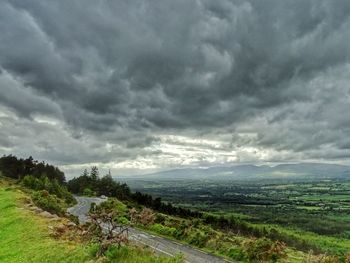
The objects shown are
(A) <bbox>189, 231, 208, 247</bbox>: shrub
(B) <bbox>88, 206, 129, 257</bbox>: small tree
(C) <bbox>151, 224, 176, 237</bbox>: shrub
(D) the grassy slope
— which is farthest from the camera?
(C) <bbox>151, 224, 176, 237</bbox>: shrub

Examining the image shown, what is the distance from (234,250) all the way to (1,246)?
2798cm

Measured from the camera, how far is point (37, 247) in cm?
3206

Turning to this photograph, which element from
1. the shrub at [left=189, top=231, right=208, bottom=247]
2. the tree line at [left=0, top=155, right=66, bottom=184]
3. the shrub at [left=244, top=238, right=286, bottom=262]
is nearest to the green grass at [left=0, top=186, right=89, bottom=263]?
the shrub at [left=244, top=238, right=286, bottom=262]

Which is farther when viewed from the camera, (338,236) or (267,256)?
(338,236)

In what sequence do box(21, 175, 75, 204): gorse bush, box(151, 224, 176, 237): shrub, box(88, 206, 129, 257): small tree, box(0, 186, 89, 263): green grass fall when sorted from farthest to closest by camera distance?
box(21, 175, 75, 204): gorse bush → box(151, 224, 176, 237): shrub → box(0, 186, 89, 263): green grass → box(88, 206, 129, 257): small tree

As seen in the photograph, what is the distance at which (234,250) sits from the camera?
165 feet

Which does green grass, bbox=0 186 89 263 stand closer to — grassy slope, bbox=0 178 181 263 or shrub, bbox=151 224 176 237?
grassy slope, bbox=0 178 181 263

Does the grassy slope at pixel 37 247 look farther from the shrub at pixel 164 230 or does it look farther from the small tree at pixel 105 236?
the shrub at pixel 164 230

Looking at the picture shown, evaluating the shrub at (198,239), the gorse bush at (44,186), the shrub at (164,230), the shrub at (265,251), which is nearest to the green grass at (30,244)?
the shrub at (265,251)

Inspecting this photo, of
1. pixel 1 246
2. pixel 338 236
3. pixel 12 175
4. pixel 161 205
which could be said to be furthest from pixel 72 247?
pixel 338 236

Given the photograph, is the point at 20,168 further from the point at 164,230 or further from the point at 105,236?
the point at 105,236

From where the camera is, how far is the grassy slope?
22844mm

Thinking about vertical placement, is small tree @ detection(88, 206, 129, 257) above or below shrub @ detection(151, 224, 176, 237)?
above

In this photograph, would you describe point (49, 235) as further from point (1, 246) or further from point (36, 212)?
point (36, 212)
